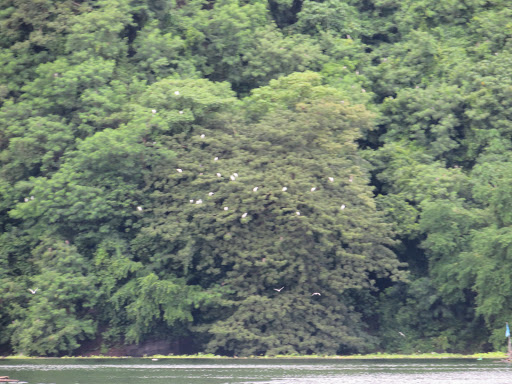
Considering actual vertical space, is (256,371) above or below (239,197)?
below

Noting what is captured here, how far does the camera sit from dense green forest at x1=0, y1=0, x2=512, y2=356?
21.7 m

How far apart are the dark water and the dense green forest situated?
5.17 ft

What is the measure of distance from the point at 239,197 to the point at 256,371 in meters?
5.28

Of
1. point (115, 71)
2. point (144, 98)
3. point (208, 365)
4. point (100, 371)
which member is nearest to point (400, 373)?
point (208, 365)

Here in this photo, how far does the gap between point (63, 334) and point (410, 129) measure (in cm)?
1100

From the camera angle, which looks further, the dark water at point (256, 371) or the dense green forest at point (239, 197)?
the dense green forest at point (239, 197)

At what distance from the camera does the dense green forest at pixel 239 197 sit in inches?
855

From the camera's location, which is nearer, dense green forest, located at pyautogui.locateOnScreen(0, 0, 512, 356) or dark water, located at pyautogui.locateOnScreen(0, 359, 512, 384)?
dark water, located at pyautogui.locateOnScreen(0, 359, 512, 384)

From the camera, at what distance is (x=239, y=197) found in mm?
21688

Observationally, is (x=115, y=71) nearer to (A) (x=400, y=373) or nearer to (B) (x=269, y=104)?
(B) (x=269, y=104)

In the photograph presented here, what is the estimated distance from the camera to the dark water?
16.2m

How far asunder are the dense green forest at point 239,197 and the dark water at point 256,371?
5.17 feet

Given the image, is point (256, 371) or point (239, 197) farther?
point (239, 197)

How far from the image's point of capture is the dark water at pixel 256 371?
16.2 meters
